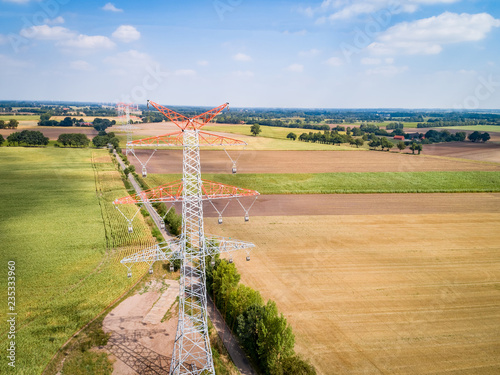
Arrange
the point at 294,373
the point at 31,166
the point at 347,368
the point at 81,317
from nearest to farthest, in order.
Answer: the point at 294,373, the point at 347,368, the point at 81,317, the point at 31,166

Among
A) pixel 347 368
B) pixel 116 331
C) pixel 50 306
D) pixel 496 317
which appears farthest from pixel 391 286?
pixel 50 306

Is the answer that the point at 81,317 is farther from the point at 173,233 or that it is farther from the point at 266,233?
the point at 266,233

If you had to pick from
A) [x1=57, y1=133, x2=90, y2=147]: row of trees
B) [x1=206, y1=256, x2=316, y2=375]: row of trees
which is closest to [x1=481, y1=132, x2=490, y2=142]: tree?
[x1=206, y1=256, x2=316, y2=375]: row of trees

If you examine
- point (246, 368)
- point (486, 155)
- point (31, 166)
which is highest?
point (486, 155)

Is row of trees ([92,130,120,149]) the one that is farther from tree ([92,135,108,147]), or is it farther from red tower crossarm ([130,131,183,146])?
red tower crossarm ([130,131,183,146])

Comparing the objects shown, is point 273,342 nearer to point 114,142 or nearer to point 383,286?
point 383,286

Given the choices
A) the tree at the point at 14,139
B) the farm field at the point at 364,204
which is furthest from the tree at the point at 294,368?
the tree at the point at 14,139
